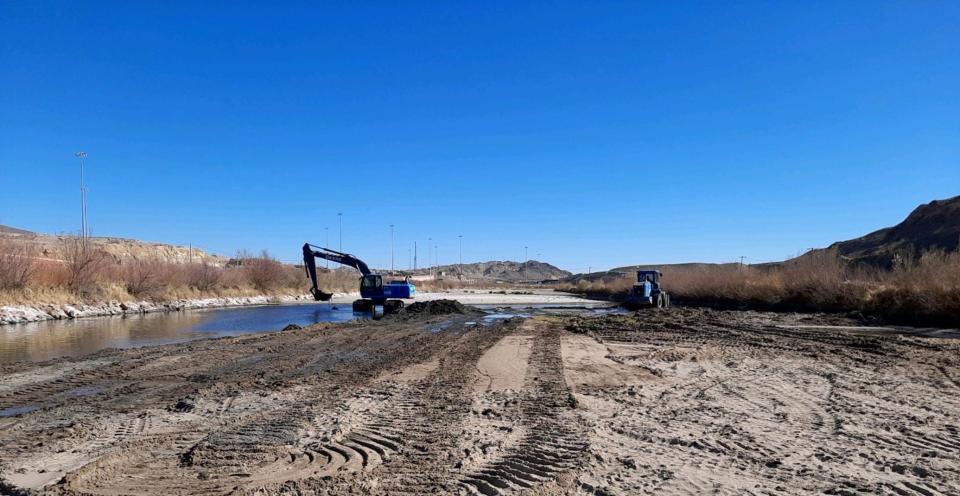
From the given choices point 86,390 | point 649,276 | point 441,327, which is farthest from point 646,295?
point 86,390

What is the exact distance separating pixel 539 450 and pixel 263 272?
6801cm

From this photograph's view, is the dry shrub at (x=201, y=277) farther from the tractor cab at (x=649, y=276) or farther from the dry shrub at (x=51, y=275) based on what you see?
the tractor cab at (x=649, y=276)

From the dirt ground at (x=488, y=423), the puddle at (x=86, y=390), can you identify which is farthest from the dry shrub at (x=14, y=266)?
the puddle at (x=86, y=390)

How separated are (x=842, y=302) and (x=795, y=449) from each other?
106ft

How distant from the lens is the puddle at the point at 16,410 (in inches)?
387

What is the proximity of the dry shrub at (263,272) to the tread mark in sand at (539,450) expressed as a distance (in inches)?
2496

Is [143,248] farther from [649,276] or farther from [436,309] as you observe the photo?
A: [649,276]

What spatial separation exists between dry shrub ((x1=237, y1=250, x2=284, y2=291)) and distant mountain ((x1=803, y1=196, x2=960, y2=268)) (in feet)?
195

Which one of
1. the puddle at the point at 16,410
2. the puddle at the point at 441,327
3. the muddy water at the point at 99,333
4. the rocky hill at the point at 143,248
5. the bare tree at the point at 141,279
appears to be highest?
the rocky hill at the point at 143,248

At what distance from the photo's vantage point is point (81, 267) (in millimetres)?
42281

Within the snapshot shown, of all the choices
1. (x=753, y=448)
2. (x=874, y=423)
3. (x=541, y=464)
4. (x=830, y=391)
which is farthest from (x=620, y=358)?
(x=541, y=464)

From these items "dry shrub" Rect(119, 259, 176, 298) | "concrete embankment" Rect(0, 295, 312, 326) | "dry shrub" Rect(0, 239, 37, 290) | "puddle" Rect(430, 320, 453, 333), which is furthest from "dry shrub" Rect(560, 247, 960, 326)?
"dry shrub" Rect(0, 239, 37, 290)

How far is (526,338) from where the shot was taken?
21719 millimetres

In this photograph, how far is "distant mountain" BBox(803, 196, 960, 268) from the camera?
6228cm
